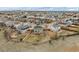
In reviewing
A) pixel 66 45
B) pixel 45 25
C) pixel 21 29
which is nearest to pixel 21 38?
pixel 21 29
